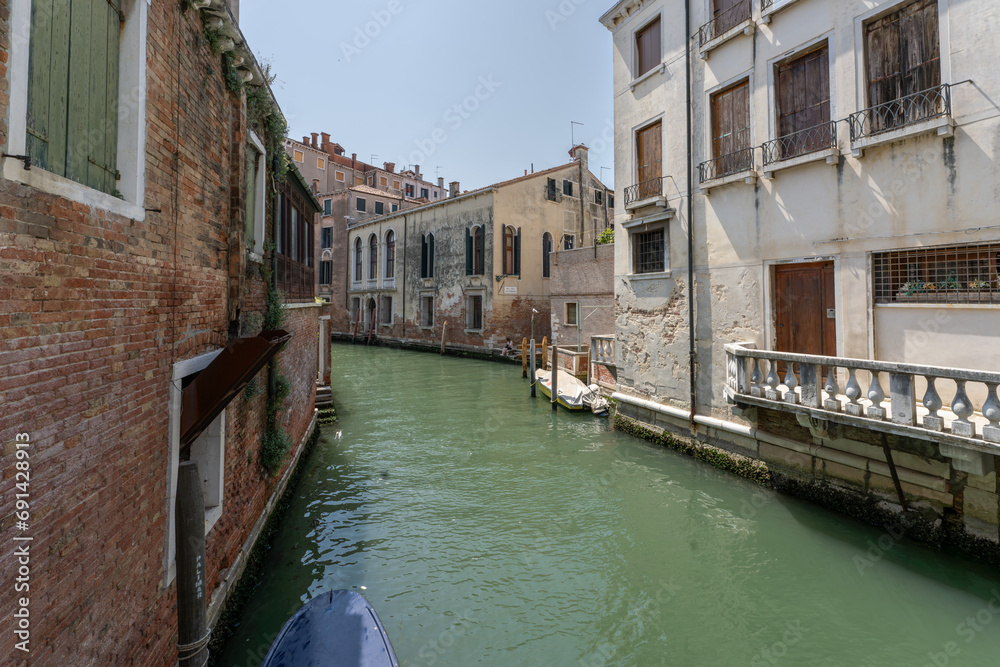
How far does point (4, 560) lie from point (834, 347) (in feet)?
28.2

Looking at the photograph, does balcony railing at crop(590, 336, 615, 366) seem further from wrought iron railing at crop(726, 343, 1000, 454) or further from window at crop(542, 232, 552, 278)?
window at crop(542, 232, 552, 278)

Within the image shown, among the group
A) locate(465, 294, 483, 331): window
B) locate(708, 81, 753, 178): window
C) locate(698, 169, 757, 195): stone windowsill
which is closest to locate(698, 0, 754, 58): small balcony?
locate(708, 81, 753, 178): window

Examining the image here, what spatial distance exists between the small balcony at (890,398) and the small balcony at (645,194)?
11.4ft

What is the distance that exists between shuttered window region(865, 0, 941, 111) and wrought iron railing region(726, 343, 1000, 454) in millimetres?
3532

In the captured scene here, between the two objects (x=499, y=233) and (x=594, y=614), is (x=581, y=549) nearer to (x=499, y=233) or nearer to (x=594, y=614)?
(x=594, y=614)

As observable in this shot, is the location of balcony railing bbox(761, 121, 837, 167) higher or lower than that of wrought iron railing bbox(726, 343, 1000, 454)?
higher

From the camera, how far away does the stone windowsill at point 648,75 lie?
972 centimetres

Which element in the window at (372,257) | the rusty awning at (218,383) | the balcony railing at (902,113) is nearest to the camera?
the rusty awning at (218,383)

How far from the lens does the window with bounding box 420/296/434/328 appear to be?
90.9 ft

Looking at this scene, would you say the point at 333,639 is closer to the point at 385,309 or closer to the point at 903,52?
the point at 903,52

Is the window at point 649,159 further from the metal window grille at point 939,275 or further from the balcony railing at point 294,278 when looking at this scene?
the balcony railing at point 294,278

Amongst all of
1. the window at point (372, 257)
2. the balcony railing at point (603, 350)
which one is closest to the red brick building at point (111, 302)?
the balcony railing at point (603, 350)

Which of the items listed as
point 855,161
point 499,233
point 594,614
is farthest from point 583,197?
point 594,614

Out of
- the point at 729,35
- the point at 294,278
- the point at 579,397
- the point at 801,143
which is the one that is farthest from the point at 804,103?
the point at 294,278
